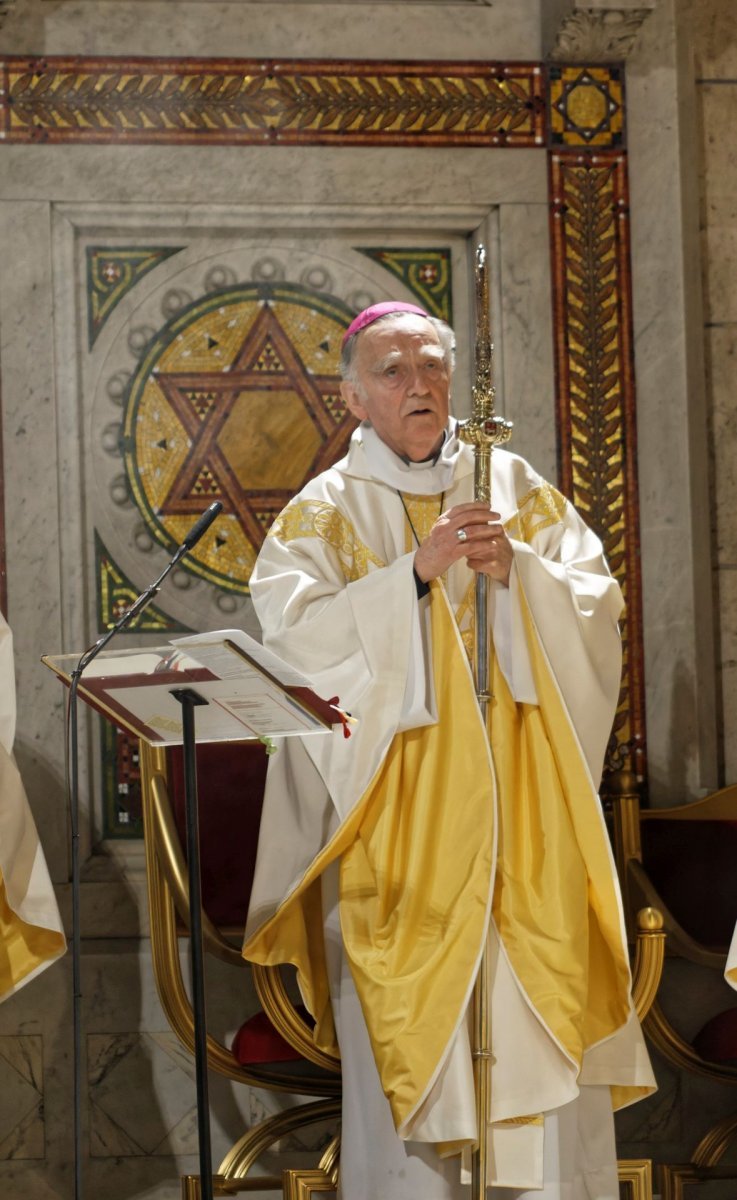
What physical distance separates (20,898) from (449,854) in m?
1.13

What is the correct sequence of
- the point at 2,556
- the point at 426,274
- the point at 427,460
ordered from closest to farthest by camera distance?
the point at 427,460 < the point at 2,556 < the point at 426,274

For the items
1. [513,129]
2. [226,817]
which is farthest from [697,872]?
[513,129]

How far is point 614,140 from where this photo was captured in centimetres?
625

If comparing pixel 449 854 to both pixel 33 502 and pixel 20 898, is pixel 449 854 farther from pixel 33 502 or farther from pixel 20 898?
pixel 33 502

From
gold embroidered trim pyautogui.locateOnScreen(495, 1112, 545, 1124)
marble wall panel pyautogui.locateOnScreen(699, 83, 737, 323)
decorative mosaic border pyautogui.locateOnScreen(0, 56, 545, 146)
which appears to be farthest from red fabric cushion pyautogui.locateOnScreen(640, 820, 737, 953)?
decorative mosaic border pyautogui.locateOnScreen(0, 56, 545, 146)

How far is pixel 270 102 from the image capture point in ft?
20.1

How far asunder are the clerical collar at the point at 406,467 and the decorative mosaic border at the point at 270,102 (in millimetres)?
1520

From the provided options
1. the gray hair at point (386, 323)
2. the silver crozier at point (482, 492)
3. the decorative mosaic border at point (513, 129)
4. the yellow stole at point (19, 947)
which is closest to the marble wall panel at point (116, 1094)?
the yellow stole at point (19, 947)

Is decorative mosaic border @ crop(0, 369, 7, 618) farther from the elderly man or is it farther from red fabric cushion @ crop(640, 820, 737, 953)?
red fabric cushion @ crop(640, 820, 737, 953)

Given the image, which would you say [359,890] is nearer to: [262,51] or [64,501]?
[64,501]

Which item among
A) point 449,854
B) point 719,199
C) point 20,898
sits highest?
point 719,199

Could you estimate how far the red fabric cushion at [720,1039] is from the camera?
5027 mm

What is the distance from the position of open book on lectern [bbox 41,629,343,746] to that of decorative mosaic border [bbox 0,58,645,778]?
2316mm

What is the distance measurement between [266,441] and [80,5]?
162 centimetres
